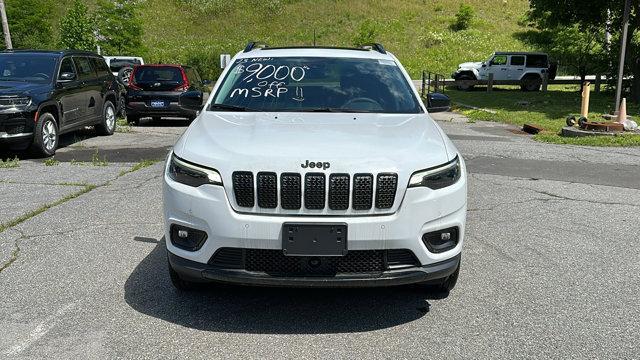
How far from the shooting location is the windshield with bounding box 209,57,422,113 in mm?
4914

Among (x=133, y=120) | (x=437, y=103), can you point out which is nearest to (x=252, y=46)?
(x=437, y=103)

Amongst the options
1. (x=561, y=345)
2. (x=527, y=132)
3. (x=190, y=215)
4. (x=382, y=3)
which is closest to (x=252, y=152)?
(x=190, y=215)

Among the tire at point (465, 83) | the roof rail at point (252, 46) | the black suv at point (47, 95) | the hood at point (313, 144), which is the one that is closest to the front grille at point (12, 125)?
the black suv at point (47, 95)

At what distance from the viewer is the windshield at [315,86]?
16.1 ft

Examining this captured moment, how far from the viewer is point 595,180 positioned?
28.9ft

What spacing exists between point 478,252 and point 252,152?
8.52 ft

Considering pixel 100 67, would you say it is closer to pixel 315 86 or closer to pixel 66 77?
pixel 66 77

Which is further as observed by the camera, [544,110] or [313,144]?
[544,110]

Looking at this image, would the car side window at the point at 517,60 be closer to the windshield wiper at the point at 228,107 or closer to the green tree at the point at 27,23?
the green tree at the point at 27,23

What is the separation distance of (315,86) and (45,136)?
720 cm

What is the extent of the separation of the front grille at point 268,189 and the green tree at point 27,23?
37.4m

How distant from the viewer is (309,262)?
12.0 ft

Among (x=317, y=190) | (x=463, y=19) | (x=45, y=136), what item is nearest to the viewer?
(x=317, y=190)

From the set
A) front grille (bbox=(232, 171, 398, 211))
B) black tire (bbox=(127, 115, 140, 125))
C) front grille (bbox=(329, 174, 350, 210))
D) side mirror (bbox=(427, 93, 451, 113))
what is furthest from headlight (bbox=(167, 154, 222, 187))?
black tire (bbox=(127, 115, 140, 125))
